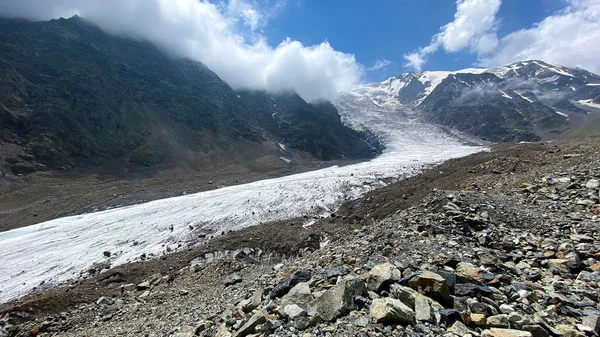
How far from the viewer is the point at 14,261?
21.1 meters

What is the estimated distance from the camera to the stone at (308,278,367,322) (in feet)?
17.5

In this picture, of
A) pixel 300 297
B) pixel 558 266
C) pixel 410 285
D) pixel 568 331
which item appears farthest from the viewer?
pixel 558 266

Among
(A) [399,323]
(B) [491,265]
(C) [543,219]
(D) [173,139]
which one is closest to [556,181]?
(C) [543,219]

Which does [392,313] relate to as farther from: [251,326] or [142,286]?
[142,286]

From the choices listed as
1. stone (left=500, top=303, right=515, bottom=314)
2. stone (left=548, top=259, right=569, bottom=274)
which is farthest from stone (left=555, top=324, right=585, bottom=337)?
stone (left=548, top=259, right=569, bottom=274)

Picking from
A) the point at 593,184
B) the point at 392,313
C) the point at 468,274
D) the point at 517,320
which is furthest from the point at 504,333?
the point at 593,184

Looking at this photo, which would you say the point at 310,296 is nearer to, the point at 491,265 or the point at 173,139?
the point at 491,265

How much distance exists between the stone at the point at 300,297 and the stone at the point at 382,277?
3.95 ft

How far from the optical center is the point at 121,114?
3024 inches

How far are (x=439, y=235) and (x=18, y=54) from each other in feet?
328

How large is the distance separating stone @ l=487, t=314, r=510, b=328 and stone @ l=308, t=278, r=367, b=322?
2022 millimetres

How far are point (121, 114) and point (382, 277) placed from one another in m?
85.7

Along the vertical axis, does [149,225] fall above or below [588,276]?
below

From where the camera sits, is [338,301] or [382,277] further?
[382,277]
